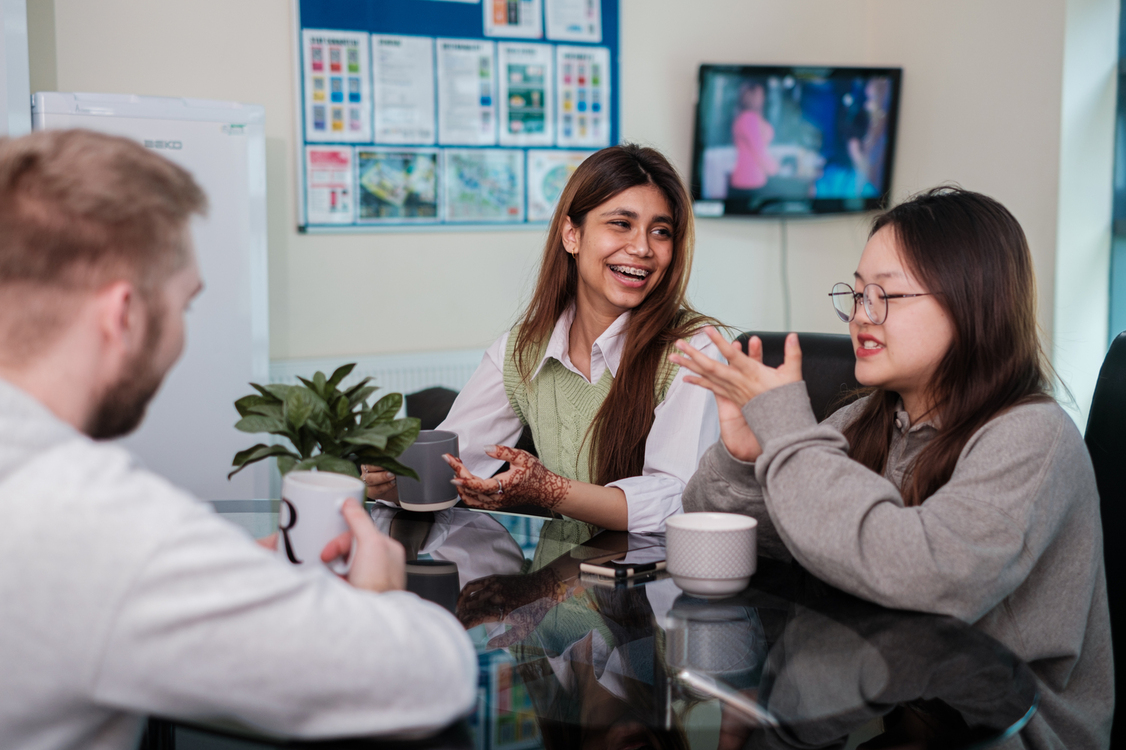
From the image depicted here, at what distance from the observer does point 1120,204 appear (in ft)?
12.2

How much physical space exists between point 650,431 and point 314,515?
3.17ft

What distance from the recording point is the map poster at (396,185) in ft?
12.5

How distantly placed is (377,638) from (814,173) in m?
4.06

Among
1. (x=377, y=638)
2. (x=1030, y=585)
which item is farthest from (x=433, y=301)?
(x=377, y=638)

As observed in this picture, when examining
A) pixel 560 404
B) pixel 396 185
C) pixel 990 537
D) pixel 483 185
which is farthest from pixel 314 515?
pixel 483 185

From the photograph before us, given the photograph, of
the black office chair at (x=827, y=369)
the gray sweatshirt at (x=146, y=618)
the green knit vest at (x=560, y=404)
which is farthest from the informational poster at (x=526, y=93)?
the gray sweatshirt at (x=146, y=618)

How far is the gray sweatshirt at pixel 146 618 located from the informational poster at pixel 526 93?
3.49 meters

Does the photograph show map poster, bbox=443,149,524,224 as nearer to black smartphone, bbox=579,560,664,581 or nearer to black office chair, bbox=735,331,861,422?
black office chair, bbox=735,331,861,422

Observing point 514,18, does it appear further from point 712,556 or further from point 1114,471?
point 712,556

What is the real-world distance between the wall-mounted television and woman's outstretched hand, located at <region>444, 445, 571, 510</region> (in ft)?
Result: 9.43

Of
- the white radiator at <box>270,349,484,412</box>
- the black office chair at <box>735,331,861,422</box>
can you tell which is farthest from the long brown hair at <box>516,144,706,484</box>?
the white radiator at <box>270,349,484,412</box>

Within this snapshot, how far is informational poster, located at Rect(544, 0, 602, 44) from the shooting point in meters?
4.04

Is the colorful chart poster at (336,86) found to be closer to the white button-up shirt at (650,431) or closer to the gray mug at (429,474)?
the white button-up shirt at (650,431)

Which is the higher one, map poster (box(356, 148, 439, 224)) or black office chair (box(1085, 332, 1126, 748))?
map poster (box(356, 148, 439, 224))
